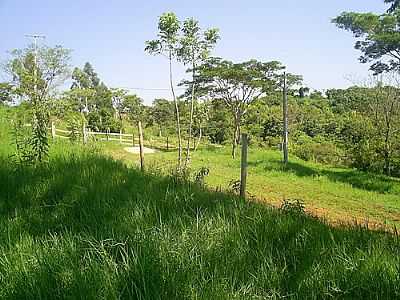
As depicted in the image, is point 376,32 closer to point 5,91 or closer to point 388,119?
point 388,119

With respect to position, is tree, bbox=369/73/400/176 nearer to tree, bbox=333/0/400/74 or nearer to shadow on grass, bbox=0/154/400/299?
tree, bbox=333/0/400/74

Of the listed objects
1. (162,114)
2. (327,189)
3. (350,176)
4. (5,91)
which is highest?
(5,91)

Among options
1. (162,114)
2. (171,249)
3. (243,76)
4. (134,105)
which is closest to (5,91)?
(243,76)

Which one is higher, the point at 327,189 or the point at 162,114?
the point at 162,114

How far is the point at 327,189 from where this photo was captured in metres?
13.3

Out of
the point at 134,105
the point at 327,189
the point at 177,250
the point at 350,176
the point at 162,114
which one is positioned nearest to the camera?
the point at 177,250

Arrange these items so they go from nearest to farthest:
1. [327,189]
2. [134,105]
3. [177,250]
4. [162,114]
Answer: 1. [177,250]
2. [327,189]
3. [162,114]
4. [134,105]

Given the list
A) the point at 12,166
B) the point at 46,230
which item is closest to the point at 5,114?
the point at 12,166

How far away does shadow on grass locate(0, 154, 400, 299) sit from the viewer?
201cm

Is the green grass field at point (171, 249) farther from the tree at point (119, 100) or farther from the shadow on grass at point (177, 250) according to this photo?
the tree at point (119, 100)

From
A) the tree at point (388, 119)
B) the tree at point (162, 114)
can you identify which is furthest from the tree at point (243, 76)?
the tree at point (162, 114)

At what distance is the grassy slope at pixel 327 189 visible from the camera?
965 cm

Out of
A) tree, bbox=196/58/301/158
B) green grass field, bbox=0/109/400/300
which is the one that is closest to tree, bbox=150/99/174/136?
tree, bbox=196/58/301/158

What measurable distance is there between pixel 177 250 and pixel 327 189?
11.8 metres
